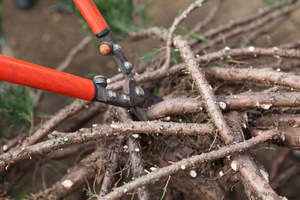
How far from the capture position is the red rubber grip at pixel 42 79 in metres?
0.63

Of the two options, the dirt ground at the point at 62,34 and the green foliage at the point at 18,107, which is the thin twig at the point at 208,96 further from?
the dirt ground at the point at 62,34

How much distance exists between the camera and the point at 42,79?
0.68 m

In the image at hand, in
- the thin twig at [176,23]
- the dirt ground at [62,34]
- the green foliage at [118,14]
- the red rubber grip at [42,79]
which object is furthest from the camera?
the dirt ground at [62,34]

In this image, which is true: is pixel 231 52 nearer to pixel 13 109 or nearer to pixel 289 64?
pixel 289 64

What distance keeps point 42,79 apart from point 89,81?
5.1 inches

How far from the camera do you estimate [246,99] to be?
3.00 feet

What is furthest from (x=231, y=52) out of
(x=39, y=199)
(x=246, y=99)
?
(x=39, y=199)

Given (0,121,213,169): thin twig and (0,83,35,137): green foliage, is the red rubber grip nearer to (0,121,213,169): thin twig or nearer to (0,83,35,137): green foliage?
(0,121,213,169): thin twig

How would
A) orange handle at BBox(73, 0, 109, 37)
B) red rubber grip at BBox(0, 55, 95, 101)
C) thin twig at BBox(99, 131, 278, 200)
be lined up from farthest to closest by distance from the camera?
orange handle at BBox(73, 0, 109, 37)
thin twig at BBox(99, 131, 278, 200)
red rubber grip at BBox(0, 55, 95, 101)

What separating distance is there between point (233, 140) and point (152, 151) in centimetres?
34

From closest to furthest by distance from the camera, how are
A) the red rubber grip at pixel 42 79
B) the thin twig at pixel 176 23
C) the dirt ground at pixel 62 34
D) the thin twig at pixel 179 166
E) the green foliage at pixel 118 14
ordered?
1. the red rubber grip at pixel 42 79
2. the thin twig at pixel 179 166
3. the thin twig at pixel 176 23
4. the green foliage at pixel 118 14
5. the dirt ground at pixel 62 34

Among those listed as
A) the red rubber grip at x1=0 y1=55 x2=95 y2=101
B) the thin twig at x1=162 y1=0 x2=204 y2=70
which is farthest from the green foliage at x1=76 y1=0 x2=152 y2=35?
the red rubber grip at x1=0 y1=55 x2=95 y2=101

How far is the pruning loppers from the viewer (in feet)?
2.12

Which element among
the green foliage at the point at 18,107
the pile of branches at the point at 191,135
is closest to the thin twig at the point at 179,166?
the pile of branches at the point at 191,135
